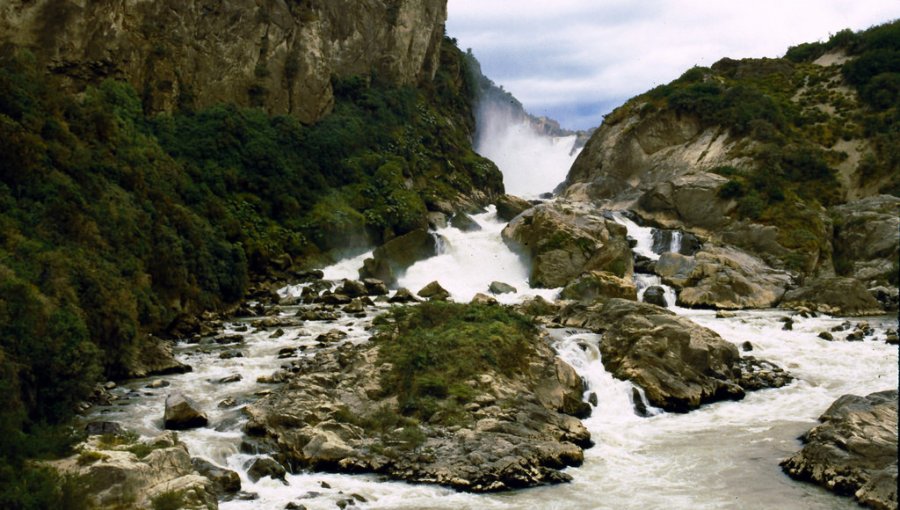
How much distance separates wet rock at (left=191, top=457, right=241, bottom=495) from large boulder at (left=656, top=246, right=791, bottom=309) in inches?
1121

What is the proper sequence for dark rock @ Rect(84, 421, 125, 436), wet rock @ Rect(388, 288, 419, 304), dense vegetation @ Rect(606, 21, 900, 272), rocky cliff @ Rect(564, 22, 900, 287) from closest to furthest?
dark rock @ Rect(84, 421, 125, 436), wet rock @ Rect(388, 288, 419, 304), rocky cliff @ Rect(564, 22, 900, 287), dense vegetation @ Rect(606, 21, 900, 272)

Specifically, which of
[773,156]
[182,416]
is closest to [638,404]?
[182,416]

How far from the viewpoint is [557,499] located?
1433cm

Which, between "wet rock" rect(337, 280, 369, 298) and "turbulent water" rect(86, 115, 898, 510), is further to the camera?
"wet rock" rect(337, 280, 369, 298)

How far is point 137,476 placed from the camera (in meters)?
12.4

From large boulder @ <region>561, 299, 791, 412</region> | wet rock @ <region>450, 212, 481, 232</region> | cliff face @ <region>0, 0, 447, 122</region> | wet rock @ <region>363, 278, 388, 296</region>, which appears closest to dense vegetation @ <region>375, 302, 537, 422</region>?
large boulder @ <region>561, 299, 791, 412</region>

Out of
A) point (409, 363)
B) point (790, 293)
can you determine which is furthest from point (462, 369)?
point (790, 293)

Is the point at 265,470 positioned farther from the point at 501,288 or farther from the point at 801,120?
the point at 801,120

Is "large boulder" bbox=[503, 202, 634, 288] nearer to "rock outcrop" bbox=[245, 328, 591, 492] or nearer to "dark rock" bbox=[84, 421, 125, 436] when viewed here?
"rock outcrop" bbox=[245, 328, 591, 492]

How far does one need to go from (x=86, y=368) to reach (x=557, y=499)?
35.2ft

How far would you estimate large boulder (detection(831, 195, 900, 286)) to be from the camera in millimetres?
42875

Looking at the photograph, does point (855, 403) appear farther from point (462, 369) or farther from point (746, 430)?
point (462, 369)

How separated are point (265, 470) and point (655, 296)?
89.1ft

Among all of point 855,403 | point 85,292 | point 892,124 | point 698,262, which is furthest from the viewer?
point 892,124
